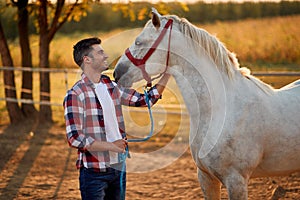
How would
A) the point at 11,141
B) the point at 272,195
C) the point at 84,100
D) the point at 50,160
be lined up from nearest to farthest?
the point at 84,100 → the point at 272,195 → the point at 50,160 → the point at 11,141

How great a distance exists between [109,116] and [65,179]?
2923 millimetres

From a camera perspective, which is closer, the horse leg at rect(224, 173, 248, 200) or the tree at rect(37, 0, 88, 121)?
the horse leg at rect(224, 173, 248, 200)

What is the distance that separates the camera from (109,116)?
2.36 metres

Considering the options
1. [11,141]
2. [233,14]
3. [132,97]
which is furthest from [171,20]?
[233,14]

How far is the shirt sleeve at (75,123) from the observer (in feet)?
7.43

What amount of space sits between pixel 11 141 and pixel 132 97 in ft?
16.4

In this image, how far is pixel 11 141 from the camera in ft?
23.1

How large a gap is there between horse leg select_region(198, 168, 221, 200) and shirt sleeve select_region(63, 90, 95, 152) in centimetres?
96

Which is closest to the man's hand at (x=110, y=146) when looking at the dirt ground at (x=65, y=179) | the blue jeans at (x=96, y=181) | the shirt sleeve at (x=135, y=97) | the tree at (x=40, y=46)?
the blue jeans at (x=96, y=181)

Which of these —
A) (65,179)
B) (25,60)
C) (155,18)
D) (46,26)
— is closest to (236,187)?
(155,18)

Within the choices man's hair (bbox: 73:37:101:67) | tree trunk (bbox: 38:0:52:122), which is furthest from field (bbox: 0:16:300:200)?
man's hair (bbox: 73:37:101:67)

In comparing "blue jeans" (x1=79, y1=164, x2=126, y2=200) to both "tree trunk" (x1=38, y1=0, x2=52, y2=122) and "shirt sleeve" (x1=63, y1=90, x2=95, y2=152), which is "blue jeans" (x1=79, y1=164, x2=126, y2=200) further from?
"tree trunk" (x1=38, y1=0, x2=52, y2=122)

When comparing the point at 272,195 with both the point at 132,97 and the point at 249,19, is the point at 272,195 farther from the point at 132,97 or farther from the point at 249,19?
the point at 249,19

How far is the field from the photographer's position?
4449 mm
